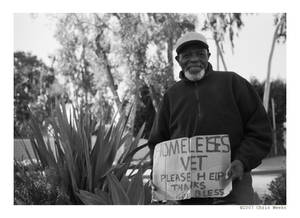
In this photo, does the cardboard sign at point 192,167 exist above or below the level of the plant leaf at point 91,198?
above

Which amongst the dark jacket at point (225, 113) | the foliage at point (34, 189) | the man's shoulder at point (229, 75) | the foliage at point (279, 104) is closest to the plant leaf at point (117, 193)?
the foliage at point (34, 189)

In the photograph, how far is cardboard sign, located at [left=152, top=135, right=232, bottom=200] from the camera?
2416 mm

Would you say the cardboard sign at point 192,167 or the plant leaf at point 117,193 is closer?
the cardboard sign at point 192,167

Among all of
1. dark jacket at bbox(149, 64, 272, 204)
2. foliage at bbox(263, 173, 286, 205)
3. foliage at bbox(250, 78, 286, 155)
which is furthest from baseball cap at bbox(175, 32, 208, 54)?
foliage at bbox(263, 173, 286, 205)

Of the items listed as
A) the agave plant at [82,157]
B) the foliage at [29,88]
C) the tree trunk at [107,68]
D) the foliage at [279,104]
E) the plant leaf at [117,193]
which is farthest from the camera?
the tree trunk at [107,68]

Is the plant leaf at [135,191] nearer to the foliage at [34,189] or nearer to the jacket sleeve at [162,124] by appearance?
the jacket sleeve at [162,124]

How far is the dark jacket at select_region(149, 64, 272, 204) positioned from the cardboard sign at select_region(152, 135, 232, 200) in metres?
0.05

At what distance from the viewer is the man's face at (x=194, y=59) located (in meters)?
2.46

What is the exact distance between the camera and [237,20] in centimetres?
434

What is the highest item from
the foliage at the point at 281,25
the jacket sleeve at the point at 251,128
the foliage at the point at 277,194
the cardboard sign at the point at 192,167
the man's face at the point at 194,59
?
the foliage at the point at 281,25

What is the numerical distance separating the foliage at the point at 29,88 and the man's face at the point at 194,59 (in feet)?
4.73

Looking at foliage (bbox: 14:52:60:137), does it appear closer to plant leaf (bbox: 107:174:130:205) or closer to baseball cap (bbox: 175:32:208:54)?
plant leaf (bbox: 107:174:130:205)
